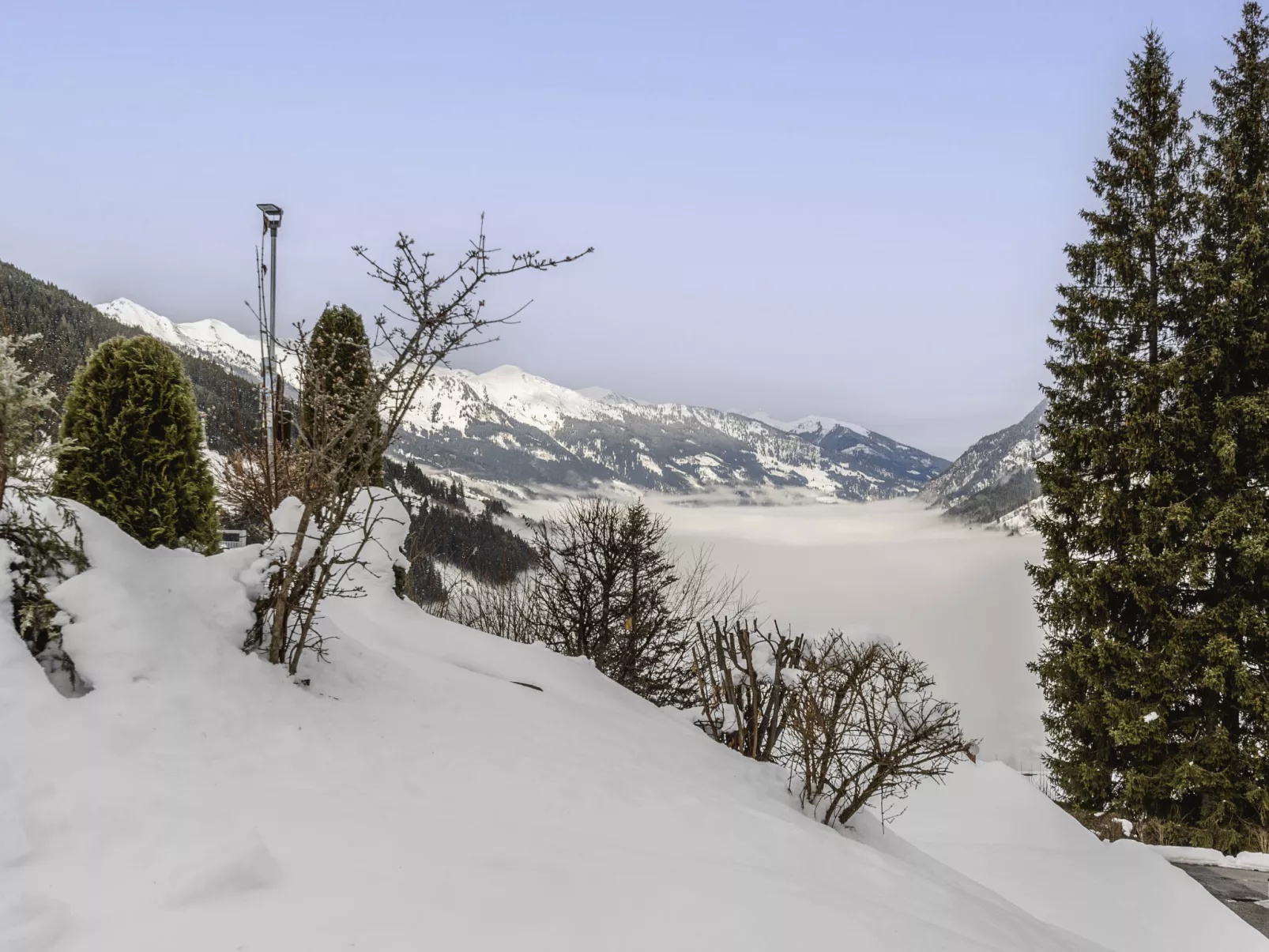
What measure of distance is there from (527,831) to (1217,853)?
919cm

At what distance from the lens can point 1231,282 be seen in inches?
369

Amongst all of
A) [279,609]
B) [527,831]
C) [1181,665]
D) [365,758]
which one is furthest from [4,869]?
[1181,665]

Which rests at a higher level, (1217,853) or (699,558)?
(699,558)

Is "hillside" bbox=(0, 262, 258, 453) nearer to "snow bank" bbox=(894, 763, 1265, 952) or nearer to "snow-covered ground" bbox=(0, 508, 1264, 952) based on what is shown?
"snow-covered ground" bbox=(0, 508, 1264, 952)

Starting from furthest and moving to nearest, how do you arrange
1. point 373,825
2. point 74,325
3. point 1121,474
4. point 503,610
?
point 74,325
point 503,610
point 1121,474
point 373,825

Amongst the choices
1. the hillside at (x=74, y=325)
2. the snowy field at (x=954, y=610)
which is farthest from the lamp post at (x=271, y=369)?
the snowy field at (x=954, y=610)

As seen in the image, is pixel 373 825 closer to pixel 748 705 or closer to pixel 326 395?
pixel 326 395

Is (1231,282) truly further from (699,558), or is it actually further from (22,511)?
(22,511)

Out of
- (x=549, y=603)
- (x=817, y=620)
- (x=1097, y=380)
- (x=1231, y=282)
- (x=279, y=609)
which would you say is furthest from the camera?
(x=817, y=620)

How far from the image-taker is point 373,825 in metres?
2.75

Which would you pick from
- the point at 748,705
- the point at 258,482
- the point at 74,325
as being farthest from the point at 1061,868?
the point at 74,325

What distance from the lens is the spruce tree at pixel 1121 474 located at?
985 cm

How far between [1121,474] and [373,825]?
→ 1148cm

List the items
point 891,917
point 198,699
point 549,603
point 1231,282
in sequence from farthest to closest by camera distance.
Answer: point 549,603 < point 1231,282 < point 198,699 < point 891,917
